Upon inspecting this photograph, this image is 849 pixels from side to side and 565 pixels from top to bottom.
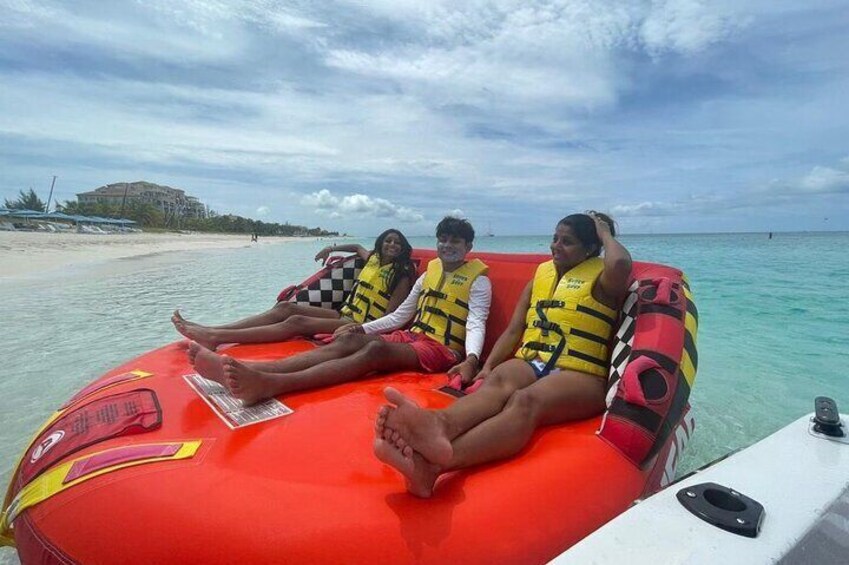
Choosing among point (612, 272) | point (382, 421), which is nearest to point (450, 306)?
point (612, 272)

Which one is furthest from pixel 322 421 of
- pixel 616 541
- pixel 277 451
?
pixel 616 541

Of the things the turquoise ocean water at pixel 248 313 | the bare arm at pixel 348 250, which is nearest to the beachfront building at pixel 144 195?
the turquoise ocean water at pixel 248 313

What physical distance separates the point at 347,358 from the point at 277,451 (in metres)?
0.80

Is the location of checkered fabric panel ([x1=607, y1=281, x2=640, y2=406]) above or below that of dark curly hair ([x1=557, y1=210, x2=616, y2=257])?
below

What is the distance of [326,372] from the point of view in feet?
7.00

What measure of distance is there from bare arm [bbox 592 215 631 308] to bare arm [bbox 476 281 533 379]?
0.40 metres

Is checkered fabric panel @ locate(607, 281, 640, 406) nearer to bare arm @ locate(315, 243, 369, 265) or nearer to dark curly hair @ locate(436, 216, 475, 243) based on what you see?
dark curly hair @ locate(436, 216, 475, 243)

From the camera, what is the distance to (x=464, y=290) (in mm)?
2764

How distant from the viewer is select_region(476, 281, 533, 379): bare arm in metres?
2.37

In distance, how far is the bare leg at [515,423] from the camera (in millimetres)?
1276

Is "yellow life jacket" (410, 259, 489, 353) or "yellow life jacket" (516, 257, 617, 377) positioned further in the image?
"yellow life jacket" (410, 259, 489, 353)

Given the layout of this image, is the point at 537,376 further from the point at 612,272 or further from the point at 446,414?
the point at 446,414

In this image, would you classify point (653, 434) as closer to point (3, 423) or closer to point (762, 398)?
point (762, 398)

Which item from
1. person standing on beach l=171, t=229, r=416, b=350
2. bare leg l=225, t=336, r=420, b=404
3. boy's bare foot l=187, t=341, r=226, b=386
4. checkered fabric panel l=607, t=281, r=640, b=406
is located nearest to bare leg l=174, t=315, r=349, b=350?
person standing on beach l=171, t=229, r=416, b=350
